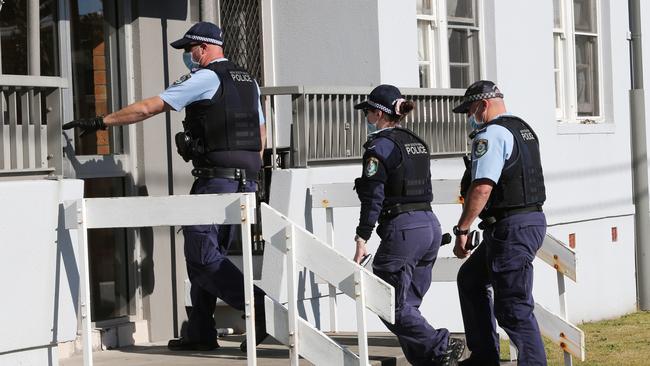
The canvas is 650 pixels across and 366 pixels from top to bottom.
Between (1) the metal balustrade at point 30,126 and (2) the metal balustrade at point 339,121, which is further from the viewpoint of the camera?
(2) the metal balustrade at point 339,121

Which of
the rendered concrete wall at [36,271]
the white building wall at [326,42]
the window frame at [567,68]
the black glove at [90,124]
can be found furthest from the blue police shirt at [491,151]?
the window frame at [567,68]

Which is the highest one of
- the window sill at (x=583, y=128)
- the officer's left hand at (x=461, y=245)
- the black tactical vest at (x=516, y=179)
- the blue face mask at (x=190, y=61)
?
the blue face mask at (x=190, y=61)

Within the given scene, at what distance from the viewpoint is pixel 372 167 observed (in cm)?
825

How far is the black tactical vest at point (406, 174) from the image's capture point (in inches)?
328

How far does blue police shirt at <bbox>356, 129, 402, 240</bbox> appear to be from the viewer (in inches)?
323

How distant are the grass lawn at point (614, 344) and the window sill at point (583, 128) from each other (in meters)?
2.11

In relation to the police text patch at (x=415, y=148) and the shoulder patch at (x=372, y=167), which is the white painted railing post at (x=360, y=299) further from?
the police text patch at (x=415, y=148)

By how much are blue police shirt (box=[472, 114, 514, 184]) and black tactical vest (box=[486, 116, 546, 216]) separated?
0.06 meters

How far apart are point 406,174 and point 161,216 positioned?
67.9 inches

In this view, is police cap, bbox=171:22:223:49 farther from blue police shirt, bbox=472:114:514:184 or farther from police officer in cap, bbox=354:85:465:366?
blue police shirt, bbox=472:114:514:184

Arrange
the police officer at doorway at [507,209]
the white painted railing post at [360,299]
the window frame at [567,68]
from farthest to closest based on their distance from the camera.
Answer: the window frame at [567,68] → the police officer at doorway at [507,209] → the white painted railing post at [360,299]

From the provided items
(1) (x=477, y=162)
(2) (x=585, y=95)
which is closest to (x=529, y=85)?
(2) (x=585, y=95)

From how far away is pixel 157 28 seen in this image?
9852 millimetres

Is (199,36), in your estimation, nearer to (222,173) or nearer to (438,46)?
(222,173)
